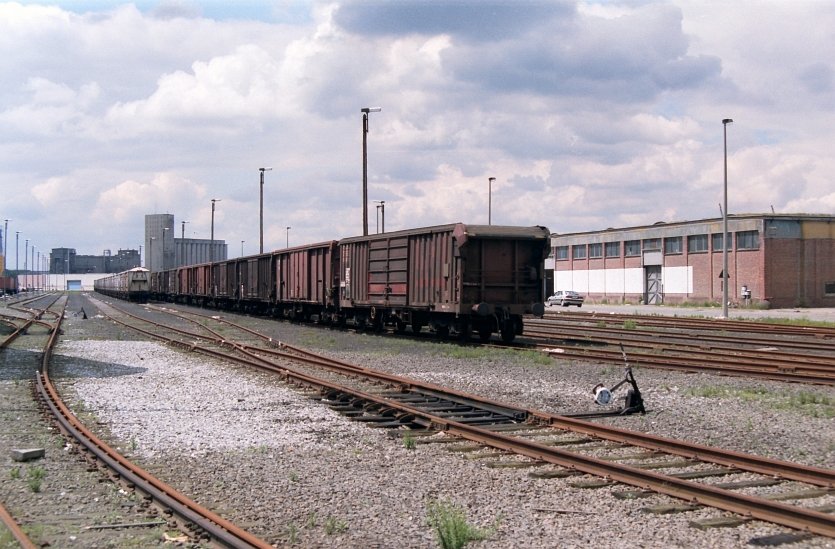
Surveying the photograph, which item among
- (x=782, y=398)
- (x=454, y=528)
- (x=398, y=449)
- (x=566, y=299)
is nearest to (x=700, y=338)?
(x=782, y=398)

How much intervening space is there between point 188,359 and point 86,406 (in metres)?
6.99

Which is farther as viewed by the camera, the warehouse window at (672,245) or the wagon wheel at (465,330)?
the warehouse window at (672,245)

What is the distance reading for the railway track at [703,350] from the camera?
15367 millimetres

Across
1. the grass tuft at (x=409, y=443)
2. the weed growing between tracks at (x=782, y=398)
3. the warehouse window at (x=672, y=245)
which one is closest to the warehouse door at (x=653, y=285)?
the warehouse window at (x=672, y=245)

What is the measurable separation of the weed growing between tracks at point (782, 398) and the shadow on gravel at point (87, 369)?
10872 millimetres

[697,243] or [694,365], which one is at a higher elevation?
[697,243]

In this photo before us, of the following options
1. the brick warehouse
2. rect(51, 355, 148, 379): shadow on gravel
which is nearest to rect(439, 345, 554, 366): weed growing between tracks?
rect(51, 355, 148, 379): shadow on gravel

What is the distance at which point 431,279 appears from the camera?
2248 cm

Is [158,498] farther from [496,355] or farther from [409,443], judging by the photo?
[496,355]

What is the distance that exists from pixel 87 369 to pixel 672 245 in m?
50.6

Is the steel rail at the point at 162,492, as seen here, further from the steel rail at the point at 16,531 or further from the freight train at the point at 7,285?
the freight train at the point at 7,285

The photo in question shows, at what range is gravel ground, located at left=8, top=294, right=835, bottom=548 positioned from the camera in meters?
5.93

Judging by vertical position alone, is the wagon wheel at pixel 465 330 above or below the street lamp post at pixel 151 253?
below

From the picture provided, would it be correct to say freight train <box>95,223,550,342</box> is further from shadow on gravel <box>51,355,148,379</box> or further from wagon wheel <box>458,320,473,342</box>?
shadow on gravel <box>51,355,148,379</box>
